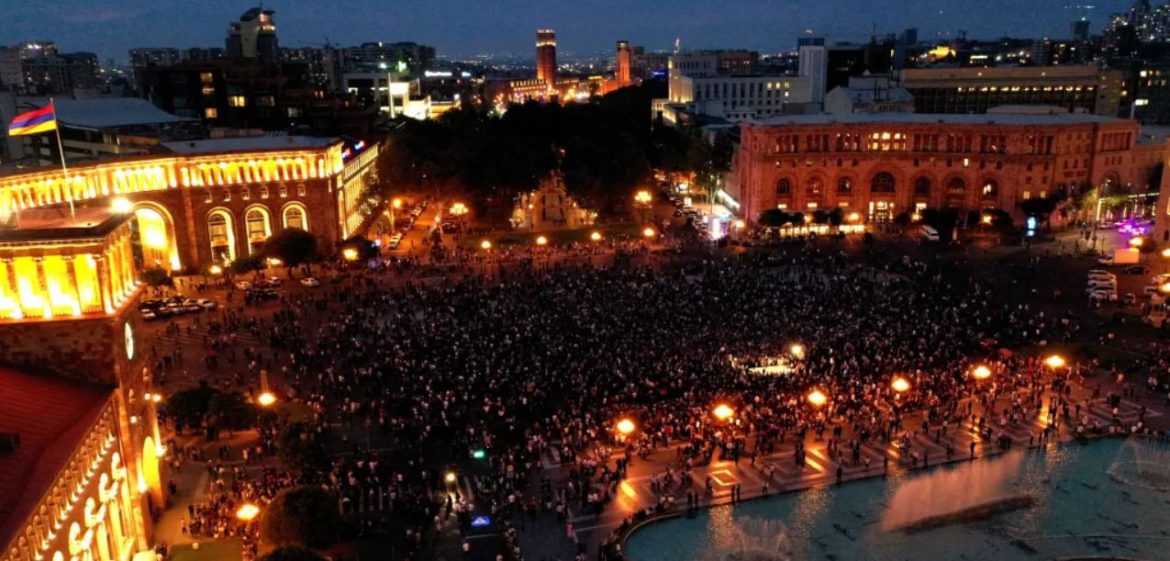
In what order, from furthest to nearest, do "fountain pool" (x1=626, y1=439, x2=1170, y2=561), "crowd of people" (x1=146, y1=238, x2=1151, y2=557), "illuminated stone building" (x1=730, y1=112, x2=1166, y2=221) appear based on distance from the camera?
"illuminated stone building" (x1=730, y1=112, x2=1166, y2=221)
"crowd of people" (x1=146, y1=238, x2=1151, y2=557)
"fountain pool" (x1=626, y1=439, x2=1170, y2=561)

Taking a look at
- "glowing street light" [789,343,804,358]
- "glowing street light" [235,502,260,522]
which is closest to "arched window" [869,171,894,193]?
"glowing street light" [789,343,804,358]

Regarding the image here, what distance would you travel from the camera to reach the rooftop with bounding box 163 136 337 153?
6388cm

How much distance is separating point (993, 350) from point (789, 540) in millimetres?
18887

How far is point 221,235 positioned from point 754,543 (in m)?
50.9

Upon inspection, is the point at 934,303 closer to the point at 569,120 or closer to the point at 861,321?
the point at 861,321

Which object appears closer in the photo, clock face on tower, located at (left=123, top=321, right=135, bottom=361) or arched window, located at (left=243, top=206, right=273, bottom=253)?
clock face on tower, located at (left=123, top=321, right=135, bottom=361)

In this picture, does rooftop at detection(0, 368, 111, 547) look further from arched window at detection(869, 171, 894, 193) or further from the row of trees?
arched window at detection(869, 171, 894, 193)

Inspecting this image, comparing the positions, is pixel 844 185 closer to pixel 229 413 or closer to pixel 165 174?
pixel 165 174

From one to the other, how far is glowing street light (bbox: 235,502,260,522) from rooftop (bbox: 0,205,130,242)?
361 inches

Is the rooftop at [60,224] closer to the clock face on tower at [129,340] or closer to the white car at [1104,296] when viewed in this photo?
the clock face on tower at [129,340]

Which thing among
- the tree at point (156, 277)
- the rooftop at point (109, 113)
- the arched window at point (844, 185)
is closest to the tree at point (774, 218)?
the arched window at point (844, 185)

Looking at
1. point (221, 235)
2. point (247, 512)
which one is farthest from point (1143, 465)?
point (221, 235)

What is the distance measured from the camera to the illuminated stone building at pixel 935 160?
70.7 meters

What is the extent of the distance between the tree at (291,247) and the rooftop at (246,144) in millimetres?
9809
